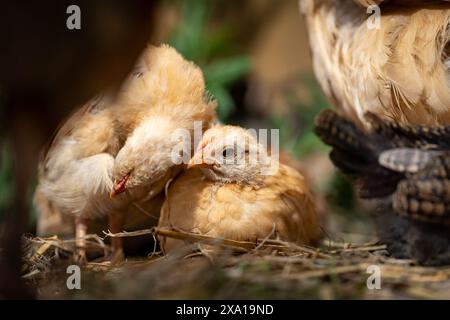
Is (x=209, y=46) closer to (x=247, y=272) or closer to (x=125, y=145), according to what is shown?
(x=125, y=145)

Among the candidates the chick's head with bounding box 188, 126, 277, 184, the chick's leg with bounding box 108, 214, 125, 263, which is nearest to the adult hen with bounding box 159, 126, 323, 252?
the chick's head with bounding box 188, 126, 277, 184

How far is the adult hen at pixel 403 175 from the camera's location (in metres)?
1.58

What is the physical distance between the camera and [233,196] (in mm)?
1927

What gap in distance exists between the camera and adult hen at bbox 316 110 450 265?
1.58 meters

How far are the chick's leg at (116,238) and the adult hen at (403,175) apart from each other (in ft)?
2.08

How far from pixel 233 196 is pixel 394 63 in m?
0.60

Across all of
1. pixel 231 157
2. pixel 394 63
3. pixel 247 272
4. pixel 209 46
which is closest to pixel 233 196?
pixel 231 157

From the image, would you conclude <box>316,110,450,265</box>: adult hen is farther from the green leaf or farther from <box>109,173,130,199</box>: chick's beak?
the green leaf

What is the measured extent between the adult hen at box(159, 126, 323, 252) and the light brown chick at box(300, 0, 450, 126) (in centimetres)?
34

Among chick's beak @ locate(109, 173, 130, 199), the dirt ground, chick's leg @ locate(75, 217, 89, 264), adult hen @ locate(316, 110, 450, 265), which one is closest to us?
the dirt ground

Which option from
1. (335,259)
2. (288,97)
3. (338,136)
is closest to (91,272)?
(335,259)
